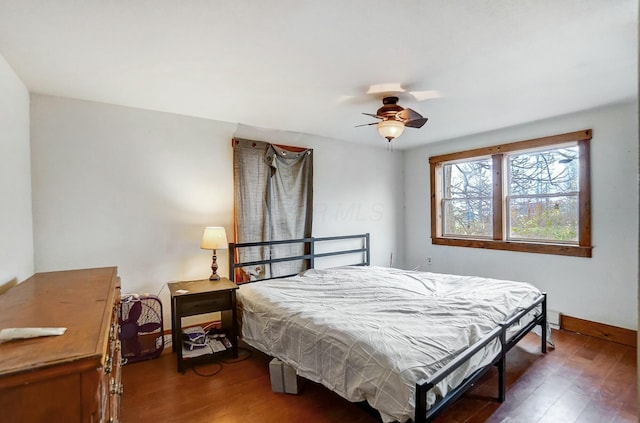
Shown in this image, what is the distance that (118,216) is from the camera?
293 cm

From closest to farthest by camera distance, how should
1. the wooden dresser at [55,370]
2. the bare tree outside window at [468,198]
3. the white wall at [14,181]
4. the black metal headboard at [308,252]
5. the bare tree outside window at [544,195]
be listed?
the wooden dresser at [55,370], the white wall at [14,181], the black metal headboard at [308,252], the bare tree outside window at [544,195], the bare tree outside window at [468,198]

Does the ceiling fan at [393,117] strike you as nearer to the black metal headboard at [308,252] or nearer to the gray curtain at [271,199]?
the gray curtain at [271,199]

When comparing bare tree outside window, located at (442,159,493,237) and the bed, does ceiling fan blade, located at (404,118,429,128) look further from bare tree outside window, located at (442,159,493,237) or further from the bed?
bare tree outside window, located at (442,159,493,237)

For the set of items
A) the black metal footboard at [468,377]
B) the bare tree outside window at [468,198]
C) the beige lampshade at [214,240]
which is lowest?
the black metal footboard at [468,377]

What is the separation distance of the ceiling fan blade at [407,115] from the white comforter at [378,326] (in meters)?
1.55

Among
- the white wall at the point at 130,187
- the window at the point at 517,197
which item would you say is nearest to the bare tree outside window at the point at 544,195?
the window at the point at 517,197

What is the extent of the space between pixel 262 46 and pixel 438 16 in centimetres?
103

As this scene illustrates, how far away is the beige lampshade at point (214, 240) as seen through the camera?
3.01m

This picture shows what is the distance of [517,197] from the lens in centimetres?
396

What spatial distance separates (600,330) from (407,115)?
3.04 m

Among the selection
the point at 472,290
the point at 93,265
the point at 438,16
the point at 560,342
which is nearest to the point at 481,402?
the point at 472,290

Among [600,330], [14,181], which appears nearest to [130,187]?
[14,181]

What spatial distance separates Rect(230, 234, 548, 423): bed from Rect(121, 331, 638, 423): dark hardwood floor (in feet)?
0.73

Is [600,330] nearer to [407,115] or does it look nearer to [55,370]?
[407,115]
